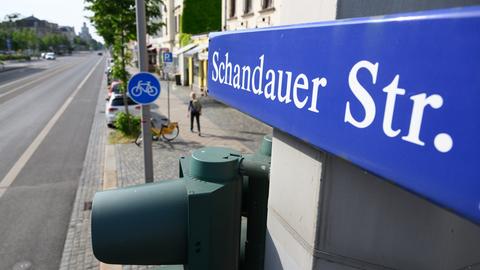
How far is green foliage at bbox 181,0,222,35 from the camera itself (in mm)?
28625

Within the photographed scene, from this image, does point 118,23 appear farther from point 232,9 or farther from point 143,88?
point 232,9

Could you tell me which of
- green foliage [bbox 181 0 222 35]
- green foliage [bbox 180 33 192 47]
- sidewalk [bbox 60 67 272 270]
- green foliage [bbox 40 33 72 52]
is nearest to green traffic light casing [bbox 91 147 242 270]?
sidewalk [bbox 60 67 272 270]

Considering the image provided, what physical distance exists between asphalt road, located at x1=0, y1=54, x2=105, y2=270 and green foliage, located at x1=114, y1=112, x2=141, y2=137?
1434mm

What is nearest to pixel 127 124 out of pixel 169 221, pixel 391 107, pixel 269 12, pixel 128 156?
pixel 128 156

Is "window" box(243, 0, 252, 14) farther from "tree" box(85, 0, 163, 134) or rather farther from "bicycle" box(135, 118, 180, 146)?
"bicycle" box(135, 118, 180, 146)

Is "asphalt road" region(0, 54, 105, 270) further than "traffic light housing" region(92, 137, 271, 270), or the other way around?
"asphalt road" region(0, 54, 105, 270)

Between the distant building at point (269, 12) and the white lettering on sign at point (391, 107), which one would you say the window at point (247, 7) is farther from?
the white lettering on sign at point (391, 107)

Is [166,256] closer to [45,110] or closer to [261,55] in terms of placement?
[261,55]

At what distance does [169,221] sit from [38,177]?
9048 millimetres

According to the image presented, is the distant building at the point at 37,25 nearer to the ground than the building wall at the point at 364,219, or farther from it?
farther from it

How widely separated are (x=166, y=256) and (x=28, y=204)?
730 centimetres

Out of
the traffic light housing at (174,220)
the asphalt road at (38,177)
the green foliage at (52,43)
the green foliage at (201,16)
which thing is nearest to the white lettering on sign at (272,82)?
the traffic light housing at (174,220)

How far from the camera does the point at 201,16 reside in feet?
95.6

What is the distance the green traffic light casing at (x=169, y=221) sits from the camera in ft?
7.17
